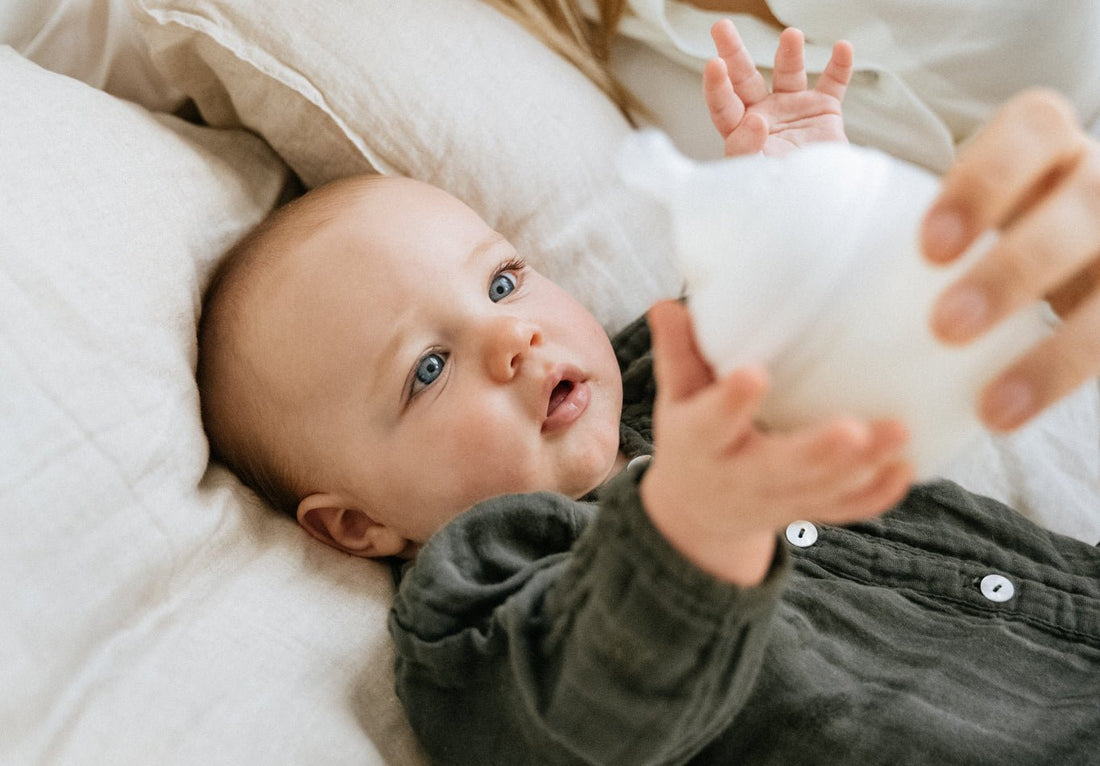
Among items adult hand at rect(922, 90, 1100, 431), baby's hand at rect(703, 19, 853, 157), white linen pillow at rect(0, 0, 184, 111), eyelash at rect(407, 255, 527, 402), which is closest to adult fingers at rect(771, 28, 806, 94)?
baby's hand at rect(703, 19, 853, 157)

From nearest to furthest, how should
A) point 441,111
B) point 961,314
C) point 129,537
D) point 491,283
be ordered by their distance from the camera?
point 961,314
point 129,537
point 491,283
point 441,111

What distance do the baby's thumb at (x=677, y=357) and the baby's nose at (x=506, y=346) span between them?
36 centimetres

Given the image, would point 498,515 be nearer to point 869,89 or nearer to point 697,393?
point 697,393

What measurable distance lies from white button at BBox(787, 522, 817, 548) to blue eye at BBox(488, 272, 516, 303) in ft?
1.24

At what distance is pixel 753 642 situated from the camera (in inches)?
24.7

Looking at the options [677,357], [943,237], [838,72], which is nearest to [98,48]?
[838,72]

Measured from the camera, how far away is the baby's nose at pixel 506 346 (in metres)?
0.92

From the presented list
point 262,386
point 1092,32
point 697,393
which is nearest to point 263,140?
point 262,386

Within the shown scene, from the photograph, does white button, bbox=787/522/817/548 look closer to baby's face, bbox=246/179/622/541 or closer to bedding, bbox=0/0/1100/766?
baby's face, bbox=246/179/622/541

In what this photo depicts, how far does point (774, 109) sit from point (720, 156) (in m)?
0.30

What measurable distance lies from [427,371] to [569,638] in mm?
372

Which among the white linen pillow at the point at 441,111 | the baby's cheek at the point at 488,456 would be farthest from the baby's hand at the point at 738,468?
the white linen pillow at the point at 441,111

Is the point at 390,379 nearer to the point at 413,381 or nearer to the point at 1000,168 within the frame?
the point at 413,381

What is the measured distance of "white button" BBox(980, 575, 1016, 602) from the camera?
3.05 feet
